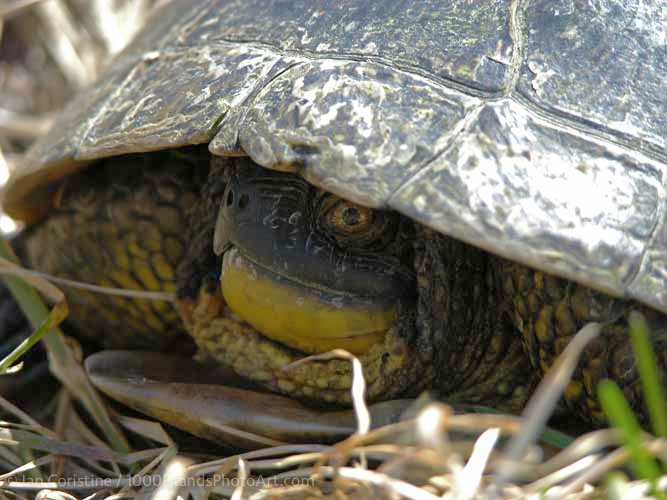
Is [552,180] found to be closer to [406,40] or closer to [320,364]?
[406,40]

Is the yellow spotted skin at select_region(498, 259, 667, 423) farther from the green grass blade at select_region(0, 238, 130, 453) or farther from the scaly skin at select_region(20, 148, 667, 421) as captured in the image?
the green grass blade at select_region(0, 238, 130, 453)

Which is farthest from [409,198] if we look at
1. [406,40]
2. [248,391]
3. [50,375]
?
[50,375]

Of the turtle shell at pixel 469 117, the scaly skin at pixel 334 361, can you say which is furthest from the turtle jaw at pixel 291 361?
the turtle shell at pixel 469 117

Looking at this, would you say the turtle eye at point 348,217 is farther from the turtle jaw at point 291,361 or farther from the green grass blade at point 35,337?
the green grass blade at point 35,337

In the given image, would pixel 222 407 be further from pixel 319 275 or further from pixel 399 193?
pixel 399 193

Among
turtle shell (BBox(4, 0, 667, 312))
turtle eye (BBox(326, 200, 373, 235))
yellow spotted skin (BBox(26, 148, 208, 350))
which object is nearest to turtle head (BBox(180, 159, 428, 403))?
turtle eye (BBox(326, 200, 373, 235))

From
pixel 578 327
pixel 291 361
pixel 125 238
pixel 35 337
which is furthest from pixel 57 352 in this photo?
pixel 578 327
